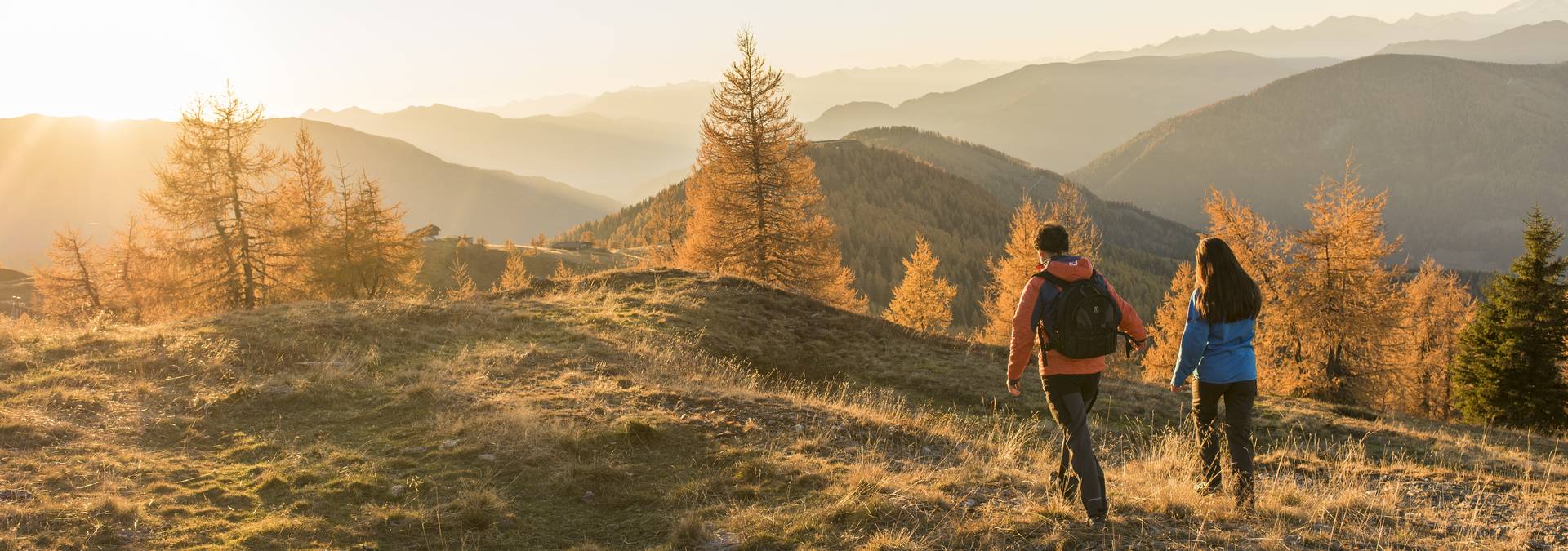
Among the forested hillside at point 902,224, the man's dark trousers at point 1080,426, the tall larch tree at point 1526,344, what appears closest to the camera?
the man's dark trousers at point 1080,426

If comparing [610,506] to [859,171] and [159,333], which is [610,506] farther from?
[859,171]

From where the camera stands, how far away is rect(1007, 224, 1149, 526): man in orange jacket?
5.64 m

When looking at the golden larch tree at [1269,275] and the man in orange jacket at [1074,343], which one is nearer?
the man in orange jacket at [1074,343]

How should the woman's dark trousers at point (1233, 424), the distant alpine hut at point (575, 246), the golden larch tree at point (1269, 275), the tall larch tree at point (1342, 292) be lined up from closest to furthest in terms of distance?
the woman's dark trousers at point (1233, 424), the tall larch tree at point (1342, 292), the golden larch tree at point (1269, 275), the distant alpine hut at point (575, 246)

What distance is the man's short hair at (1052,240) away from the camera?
19.4 ft

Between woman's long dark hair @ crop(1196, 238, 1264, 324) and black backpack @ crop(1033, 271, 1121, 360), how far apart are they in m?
0.91

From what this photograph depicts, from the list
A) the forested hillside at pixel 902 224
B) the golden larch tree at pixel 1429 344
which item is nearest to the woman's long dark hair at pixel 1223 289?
the golden larch tree at pixel 1429 344

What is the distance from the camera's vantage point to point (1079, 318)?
5.59 metres

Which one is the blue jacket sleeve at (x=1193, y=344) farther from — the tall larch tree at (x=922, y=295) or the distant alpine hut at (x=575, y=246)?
the distant alpine hut at (x=575, y=246)

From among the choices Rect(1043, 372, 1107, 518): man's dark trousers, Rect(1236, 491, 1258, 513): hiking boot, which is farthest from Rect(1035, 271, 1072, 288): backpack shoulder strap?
Rect(1236, 491, 1258, 513): hiking boot

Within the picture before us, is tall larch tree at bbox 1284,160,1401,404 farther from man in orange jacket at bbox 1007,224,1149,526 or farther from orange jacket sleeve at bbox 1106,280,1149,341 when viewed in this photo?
man in orange jacket at bbox 1007,224,1149,526

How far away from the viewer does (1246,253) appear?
3053cm

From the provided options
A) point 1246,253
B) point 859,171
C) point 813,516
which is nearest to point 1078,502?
point 813,516

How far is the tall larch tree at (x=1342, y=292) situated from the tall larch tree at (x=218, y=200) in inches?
Answer: 1654
